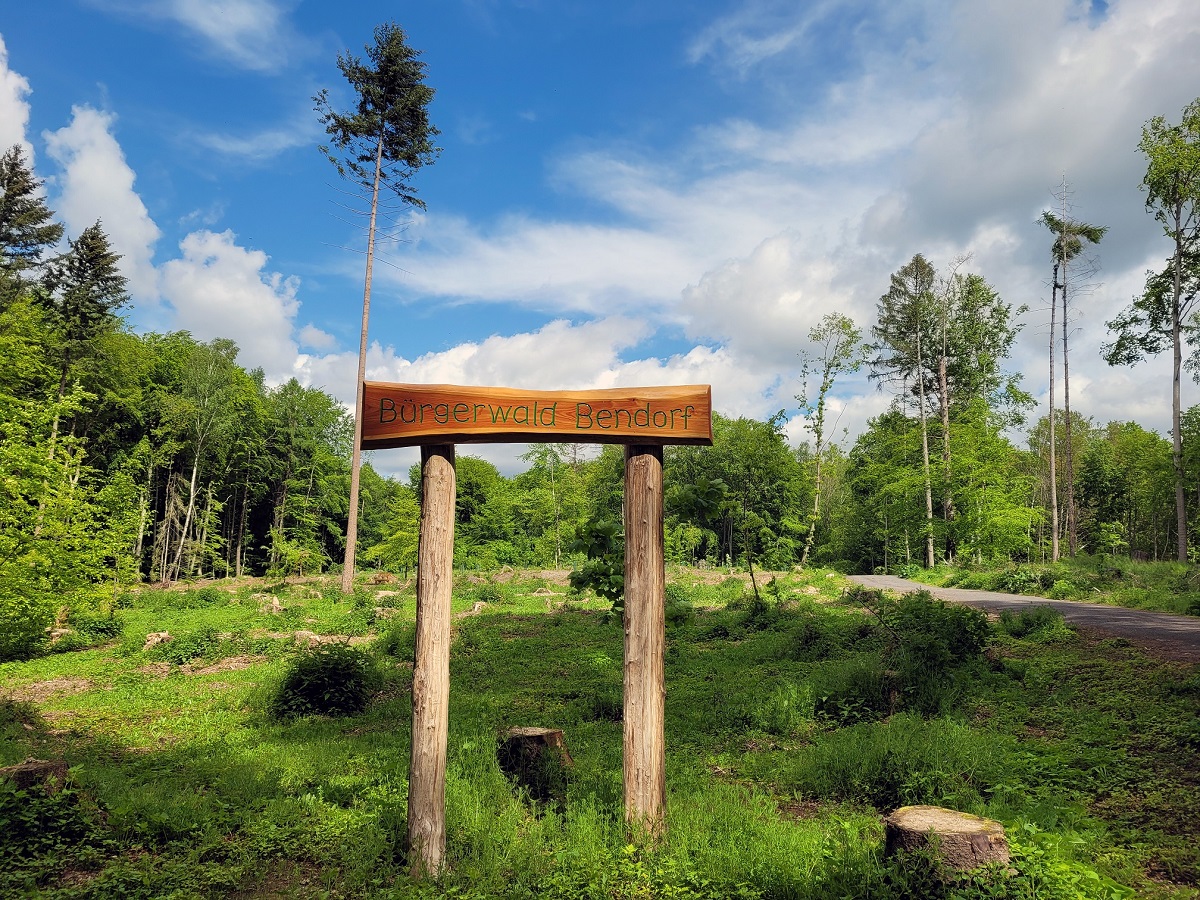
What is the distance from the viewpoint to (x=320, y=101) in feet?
82.6

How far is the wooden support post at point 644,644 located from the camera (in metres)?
4.70

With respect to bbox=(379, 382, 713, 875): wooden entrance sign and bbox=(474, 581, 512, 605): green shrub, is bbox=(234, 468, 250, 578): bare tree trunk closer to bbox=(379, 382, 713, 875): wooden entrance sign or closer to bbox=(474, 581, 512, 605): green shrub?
bbox=(474, 581, 512, 605): green shrub

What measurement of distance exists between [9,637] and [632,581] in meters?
14.5

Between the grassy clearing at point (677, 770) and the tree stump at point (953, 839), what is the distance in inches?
3.8

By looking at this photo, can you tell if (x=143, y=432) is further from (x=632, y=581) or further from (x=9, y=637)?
(x=632, y=581)

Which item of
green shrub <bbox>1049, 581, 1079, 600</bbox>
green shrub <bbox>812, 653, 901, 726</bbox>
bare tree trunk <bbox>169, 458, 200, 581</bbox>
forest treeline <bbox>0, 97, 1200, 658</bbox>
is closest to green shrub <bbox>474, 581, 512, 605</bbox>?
forest treeline <bbox>0, 97, 1200, 658</bbox>

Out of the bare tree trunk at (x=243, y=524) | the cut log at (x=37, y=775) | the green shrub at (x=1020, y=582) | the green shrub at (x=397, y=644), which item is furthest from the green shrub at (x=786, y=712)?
the bare tree trunk at (x=243, y=524)

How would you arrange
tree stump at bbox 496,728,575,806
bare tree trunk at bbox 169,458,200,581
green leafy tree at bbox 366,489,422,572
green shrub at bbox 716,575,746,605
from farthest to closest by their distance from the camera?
bare tree trunk at bbox 169,458,200,581 → green leafy tree at bbox 366,489,422,572 → green shrub at bbox 716,575,746,605 → tree stump at bbox 496,728,575,806

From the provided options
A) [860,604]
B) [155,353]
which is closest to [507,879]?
[860,604]

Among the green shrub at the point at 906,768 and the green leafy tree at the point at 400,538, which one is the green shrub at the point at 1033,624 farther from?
the green leafy tree at the point at 400,538

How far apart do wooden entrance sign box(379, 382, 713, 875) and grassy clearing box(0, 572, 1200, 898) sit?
1.57ft

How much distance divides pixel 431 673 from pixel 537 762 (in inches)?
76.7

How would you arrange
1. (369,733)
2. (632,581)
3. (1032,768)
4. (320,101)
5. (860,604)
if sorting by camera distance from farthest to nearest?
(320,101), (860,604), (369,733), (1032,768), (632,581)

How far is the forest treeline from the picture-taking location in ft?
46.6
